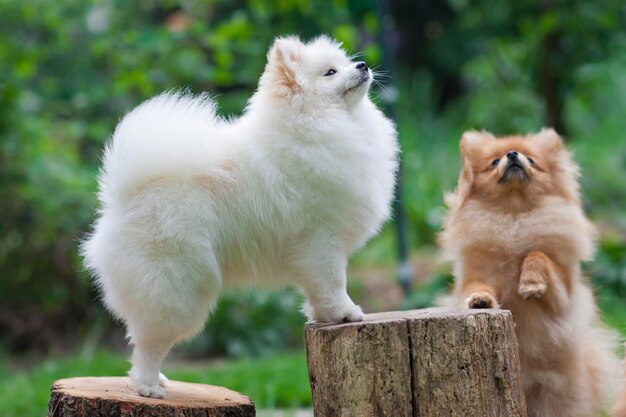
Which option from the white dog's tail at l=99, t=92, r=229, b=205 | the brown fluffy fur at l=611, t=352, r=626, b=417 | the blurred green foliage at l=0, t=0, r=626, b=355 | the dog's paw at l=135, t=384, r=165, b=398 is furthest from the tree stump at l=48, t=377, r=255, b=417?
the blurred green foliage at l=0, t=0, r=626, b=355

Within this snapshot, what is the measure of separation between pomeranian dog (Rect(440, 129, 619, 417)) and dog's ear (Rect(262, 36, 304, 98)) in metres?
1.36

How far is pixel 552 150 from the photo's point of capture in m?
4.61

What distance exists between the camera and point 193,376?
674 centimetres

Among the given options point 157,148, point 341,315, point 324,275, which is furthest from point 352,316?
point 157,148

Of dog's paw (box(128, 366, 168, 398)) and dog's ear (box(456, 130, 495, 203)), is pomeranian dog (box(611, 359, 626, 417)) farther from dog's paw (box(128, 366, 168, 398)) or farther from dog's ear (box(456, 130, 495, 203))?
dog's paw (box(128, 366, 168, 398))

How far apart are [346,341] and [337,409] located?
28 centimetres

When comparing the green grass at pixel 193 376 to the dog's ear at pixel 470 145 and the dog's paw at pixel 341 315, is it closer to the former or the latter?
the dog's ear at pixel 470 145

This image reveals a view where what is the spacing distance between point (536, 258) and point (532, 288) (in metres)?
0.20

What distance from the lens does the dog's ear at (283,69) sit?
11.7 feet

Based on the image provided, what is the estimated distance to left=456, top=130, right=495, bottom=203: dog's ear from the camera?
4574 mm

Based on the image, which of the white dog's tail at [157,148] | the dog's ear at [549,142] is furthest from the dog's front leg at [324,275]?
the dog's ear at [549,142]

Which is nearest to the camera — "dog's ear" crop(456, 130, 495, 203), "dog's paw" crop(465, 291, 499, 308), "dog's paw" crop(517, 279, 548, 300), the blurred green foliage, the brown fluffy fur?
the brown fluffy fur

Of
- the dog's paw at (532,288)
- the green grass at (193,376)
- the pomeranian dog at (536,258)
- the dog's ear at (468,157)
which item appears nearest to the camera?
the dog's paw at (532,288)

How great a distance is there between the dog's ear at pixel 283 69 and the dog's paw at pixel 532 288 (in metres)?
1.49
